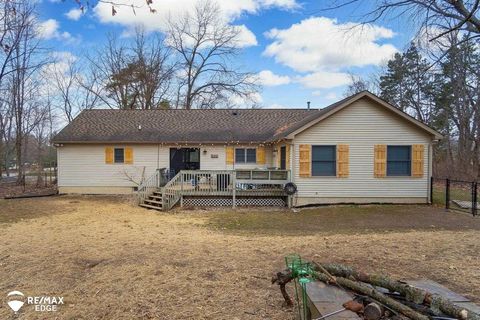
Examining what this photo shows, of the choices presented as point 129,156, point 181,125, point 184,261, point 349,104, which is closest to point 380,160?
point 349,104

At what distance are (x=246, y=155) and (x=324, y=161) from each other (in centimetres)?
486

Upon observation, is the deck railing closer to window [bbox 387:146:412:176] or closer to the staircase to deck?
the staircase to deck

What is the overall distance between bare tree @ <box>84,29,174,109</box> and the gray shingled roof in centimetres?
994

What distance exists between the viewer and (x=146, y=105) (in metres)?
29.7

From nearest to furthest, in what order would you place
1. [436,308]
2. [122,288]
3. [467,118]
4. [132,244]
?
[436,308]
[122,288]
[132,244]
[467,118]

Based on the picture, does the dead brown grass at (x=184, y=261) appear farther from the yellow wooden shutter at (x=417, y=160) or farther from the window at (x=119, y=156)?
the window at (x=119, y=156)

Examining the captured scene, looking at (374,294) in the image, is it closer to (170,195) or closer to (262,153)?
(170,195)

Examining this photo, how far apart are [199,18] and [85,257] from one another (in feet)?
98.8

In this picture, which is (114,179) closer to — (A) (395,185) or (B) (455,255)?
(A) (395,185)

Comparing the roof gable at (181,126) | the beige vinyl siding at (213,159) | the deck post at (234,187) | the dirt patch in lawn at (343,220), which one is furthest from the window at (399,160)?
the beige vinyl siding at (213,159)

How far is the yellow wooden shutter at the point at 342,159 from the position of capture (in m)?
13.1

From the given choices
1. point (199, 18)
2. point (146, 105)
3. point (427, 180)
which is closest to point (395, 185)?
point (427, 180)

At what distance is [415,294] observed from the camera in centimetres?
318

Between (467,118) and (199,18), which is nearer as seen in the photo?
(467,118)
